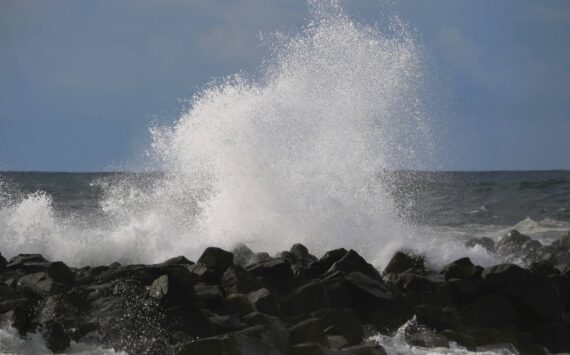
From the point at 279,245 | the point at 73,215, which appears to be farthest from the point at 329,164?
the point at 73,215

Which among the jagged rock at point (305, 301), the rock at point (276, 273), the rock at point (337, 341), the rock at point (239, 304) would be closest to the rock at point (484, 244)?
the rock at point (276, 273)

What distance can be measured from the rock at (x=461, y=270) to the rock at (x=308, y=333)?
11.0ft

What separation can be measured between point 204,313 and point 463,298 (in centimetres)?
368

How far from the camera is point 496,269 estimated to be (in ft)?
35.4

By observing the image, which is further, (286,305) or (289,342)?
(286,305)

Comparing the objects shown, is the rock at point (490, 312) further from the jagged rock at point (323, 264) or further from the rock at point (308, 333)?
the rock at point (308, 333)

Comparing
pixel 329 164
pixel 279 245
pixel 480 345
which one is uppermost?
pixel 329 164

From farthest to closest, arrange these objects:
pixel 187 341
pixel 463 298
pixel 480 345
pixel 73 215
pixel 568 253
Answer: pixel 73 215 < pixel 568 253 < pixel 463 298 < pixel 480 345 < pixel 187 341

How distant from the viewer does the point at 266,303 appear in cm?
887

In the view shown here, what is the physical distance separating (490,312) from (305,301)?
Answer: 222 cm

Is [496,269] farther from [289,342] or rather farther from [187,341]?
[187,341]

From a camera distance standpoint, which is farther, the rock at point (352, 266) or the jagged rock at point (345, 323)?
the rock at point (352, 266)

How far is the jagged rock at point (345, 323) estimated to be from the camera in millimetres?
8467

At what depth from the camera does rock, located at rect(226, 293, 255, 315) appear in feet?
28.9
